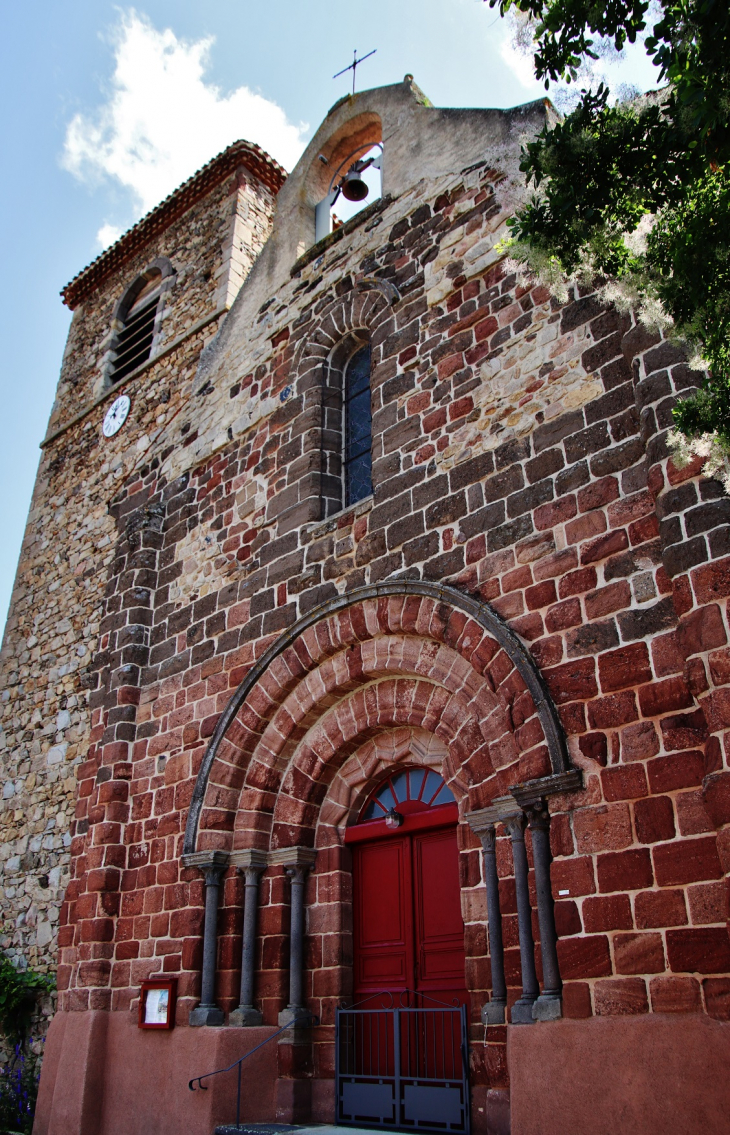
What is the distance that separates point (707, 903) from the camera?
4.07 m

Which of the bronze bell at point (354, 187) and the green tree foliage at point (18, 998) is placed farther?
Answer: the bronze bell at point (354, 187)

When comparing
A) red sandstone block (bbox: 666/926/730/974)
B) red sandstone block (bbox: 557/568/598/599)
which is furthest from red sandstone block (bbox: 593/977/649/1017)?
red sandstone block (bbox: 557/568/598/599)

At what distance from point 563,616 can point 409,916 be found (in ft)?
7.87

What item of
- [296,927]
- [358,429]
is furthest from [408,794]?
[358,429]

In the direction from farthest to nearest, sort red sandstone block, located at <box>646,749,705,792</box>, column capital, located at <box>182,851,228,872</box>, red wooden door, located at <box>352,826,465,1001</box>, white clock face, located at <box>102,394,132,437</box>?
white clock face, located at <box>102,394,132,437</box>
column capital, located at <box>182,851,228,872</box>
red wooden door, located at <box>352,826,465,1001</box>
red sandstone block, located at <box>646,749,705,792</box>

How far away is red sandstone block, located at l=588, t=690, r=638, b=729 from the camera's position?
15.4 ft

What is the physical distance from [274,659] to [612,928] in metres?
3.51

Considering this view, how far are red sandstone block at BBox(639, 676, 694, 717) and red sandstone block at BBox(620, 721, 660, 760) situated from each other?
0.08 meters

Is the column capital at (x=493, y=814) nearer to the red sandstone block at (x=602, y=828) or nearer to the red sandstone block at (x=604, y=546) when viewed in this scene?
the red sandstone block at (x=602, y=828)

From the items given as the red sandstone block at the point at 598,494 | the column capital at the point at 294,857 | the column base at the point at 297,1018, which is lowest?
the column base at the point at 297,1018

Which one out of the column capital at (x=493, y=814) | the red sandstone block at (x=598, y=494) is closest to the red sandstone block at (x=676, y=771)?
the column capital at (x=493, y=814)

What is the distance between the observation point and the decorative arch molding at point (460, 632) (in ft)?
16.0

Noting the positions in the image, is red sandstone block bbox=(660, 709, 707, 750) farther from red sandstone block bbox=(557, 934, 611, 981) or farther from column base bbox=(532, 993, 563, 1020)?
column base bbox=(532, 993, 563, 1020)

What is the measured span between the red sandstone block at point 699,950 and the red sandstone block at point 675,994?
0.05 metres
